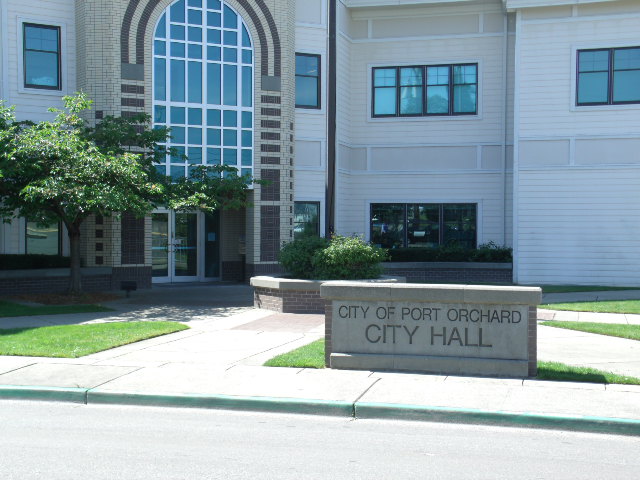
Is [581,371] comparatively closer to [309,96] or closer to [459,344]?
[459,344]

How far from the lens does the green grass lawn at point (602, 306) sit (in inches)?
598

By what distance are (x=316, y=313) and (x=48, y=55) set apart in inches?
415

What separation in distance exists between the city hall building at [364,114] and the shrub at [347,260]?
202 inches

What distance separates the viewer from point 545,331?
12820 millimetres

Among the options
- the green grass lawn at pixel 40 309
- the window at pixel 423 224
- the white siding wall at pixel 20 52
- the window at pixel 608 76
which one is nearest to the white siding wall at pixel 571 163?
the window at pixel 608 76

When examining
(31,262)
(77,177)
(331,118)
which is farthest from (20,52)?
A: (331,118)

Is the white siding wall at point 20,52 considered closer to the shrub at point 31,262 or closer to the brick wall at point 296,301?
the shrub at point 31,262

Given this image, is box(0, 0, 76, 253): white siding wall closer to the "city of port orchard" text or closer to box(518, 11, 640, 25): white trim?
the "city of port orchard" text

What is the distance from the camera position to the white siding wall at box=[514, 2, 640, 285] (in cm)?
2009

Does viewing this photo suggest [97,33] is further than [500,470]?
Yes

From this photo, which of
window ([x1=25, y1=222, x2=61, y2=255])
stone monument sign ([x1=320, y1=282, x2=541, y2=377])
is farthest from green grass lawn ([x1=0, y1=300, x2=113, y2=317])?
stone monument sign ([x1=320, y1=282, x2=541, y2=377])

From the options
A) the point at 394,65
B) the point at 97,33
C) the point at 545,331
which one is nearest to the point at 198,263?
the point at 97,33

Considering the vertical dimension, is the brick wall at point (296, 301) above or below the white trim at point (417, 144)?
below

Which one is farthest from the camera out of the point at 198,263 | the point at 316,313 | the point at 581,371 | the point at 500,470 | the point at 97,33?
the point at 198,263
